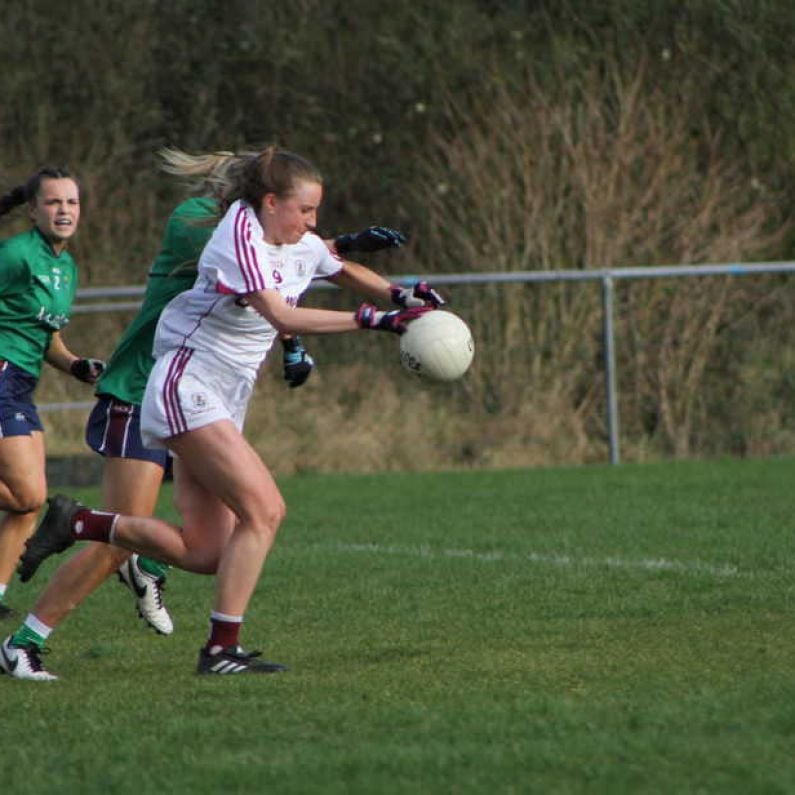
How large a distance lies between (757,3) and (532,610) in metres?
14.3

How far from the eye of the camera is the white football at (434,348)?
22.8 ft

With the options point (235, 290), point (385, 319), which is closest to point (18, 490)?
point (235, 290)

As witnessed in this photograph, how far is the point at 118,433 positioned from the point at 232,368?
3.44ft

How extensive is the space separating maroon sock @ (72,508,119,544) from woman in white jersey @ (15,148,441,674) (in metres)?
0.02

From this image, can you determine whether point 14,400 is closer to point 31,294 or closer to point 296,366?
point 31,294

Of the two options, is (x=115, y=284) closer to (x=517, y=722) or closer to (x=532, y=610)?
(x=532, y=610)

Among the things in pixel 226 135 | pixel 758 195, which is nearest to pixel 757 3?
pixel 758 195

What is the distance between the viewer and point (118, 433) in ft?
26.5

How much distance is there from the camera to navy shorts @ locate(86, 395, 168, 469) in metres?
8.05

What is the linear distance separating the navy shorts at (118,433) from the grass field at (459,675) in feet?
2.61

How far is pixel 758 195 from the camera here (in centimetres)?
2003

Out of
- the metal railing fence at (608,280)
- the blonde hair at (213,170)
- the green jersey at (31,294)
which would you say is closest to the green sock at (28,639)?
the blonde hair at (213,170)

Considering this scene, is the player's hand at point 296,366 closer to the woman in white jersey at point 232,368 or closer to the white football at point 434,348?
the woman in white jersey at point 232,368

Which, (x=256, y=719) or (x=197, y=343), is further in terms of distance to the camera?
(x=197, y=343)
